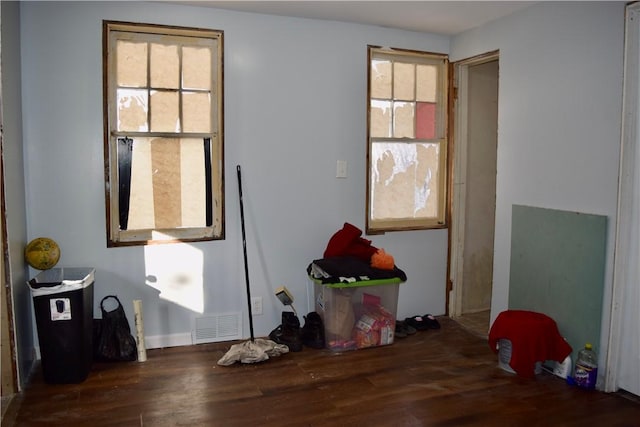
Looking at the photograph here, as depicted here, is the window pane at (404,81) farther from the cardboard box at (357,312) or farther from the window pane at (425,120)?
the cardboard box at (357,312)

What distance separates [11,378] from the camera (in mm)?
2686

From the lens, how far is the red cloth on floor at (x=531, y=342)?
2990 millimetres

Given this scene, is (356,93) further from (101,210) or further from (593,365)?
(593,365)

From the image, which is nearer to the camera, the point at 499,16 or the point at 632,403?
the point at 632,403

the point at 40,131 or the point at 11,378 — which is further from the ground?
the point at 40,131

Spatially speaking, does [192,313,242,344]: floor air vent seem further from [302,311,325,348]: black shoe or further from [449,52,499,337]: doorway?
[449,52,499,337]: doorway

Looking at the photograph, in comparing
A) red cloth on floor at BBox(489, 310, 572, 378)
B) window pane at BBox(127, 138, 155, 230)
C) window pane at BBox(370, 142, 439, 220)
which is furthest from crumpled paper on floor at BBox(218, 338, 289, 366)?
red cloth on floor at BBox(489, 310, 572, 378)

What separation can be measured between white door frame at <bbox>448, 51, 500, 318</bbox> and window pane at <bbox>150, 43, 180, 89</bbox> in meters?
2.18

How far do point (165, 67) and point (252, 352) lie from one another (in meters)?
1.96

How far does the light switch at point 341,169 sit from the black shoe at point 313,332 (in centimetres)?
106

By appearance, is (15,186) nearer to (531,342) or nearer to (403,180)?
(403,180)

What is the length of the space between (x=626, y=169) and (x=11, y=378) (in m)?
3.48

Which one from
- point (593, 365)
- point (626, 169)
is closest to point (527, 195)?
point (626, 169)

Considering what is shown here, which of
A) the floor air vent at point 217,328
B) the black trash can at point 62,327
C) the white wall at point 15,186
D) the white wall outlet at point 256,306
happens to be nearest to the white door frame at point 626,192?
the white wall outlet at point 256,306
